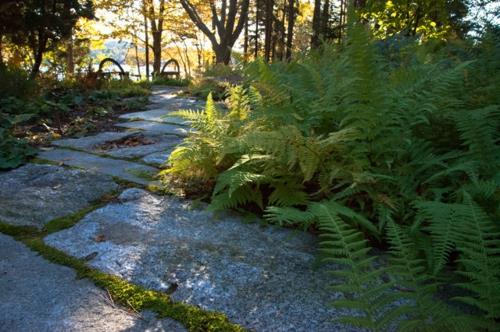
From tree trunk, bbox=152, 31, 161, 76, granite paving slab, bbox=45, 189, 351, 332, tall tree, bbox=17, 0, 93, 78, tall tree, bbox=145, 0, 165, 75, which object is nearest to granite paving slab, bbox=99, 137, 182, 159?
granite paving slab, bbox=45, 189, 351, 332

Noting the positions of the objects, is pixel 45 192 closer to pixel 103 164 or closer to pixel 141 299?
pixel 103 164

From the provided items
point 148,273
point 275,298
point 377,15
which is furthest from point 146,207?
point 377,15

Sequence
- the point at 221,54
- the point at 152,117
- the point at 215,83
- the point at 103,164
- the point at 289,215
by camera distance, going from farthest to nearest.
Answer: the point at 221,54 < the point at 215,83 < the point at 152,117 < the point at 103,164 < the point at 289,215

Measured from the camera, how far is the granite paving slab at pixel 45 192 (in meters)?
1.83

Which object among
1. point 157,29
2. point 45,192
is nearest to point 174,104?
point 45,192

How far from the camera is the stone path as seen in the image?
1110 millimetres

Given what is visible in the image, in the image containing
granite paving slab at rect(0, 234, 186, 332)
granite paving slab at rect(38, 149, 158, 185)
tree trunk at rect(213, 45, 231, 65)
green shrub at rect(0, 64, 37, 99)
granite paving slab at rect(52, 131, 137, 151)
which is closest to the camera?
granite paving slab at rect(0, 234, 186, 332)

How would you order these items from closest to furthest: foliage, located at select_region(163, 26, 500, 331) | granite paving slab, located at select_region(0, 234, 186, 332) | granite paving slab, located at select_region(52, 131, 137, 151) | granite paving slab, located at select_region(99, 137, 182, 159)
Result: granite paving slab, located at select_region(0, 234, 186, 332) < foliage, located at select_region(163, 26, 500, 331) < granite paving slab, located at select_region(99, 137, 182, 159) < granite paving slab, located at select_region(52, 131, 137, 151)

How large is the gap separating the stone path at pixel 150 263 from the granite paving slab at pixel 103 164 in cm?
3

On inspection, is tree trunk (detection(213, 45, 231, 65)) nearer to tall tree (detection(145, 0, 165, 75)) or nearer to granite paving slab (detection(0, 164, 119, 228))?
tall tree (detection(145, 0, 165, 75))

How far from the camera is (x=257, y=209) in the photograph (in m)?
1.91

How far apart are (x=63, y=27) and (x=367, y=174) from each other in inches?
291

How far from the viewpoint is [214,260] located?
1413 mm

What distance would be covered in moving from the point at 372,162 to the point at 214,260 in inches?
33.3
